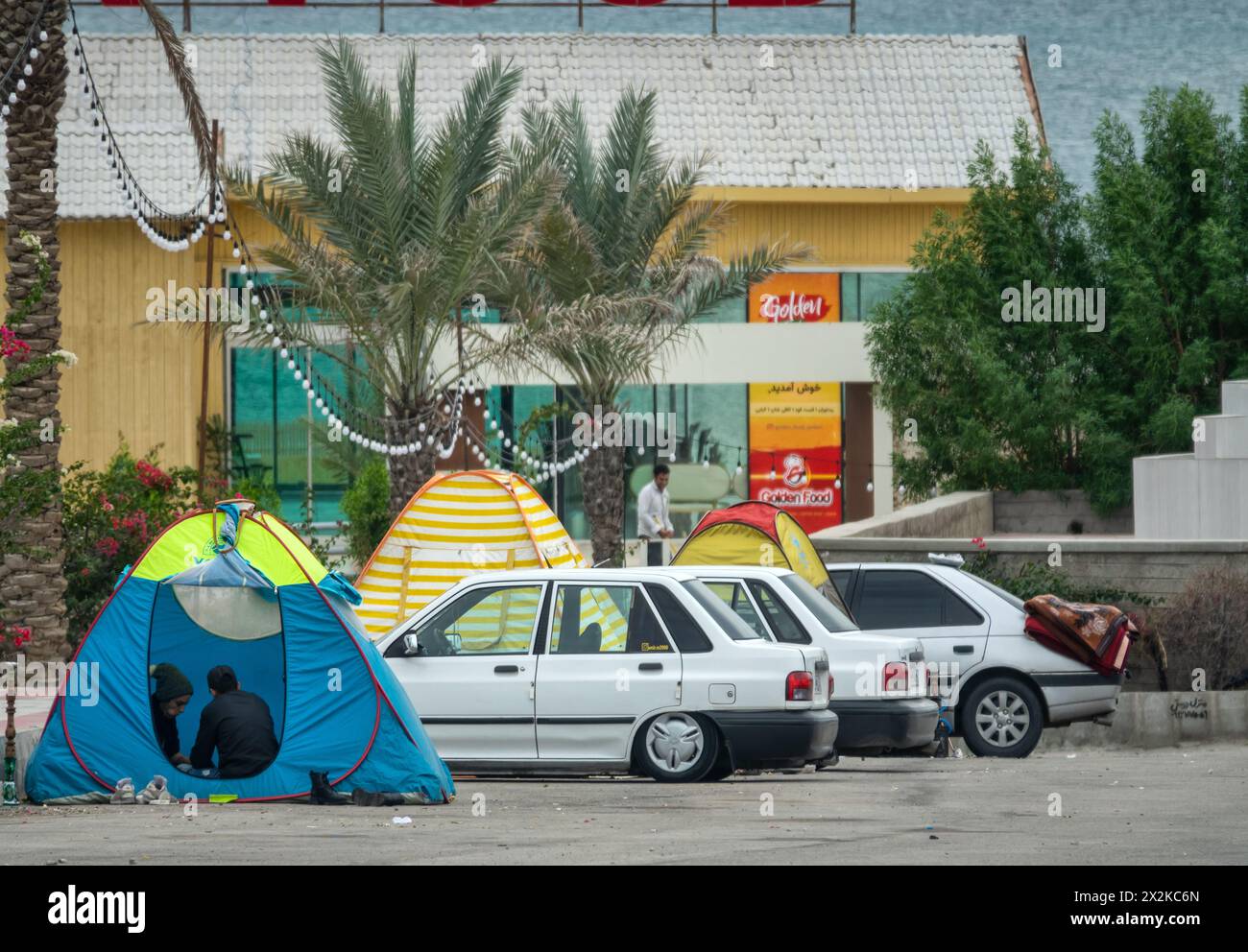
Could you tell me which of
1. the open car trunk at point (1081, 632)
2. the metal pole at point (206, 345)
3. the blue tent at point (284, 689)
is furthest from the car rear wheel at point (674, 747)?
the metal pole at point (206, 345)

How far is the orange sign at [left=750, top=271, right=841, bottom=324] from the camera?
34.5 m

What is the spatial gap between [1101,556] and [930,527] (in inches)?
178

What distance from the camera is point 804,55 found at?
118 ft

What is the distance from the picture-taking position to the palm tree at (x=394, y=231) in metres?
22.0

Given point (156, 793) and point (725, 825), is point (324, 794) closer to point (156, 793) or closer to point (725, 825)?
point (156, 793)

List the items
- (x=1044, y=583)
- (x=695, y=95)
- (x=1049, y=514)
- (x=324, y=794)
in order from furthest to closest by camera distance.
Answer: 1. (x=695, y=95)
2. (x=1049, y=514)
3. (x=1044, y=583)
4. (x=324, y=794)

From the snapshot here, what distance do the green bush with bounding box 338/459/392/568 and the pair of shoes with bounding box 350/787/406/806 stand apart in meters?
17.6

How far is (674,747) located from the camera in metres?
12.4

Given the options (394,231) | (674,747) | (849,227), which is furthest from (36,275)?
(849,227)

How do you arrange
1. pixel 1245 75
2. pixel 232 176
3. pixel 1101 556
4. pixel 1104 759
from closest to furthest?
1. pixel 1104 759
2. pixel 1101 556
3. pixel 232 176
4. pixel 1245 75

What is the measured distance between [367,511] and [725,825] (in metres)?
20.2

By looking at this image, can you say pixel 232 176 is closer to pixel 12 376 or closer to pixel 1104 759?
pixel 12 376

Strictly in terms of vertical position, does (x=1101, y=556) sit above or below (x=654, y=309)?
below
